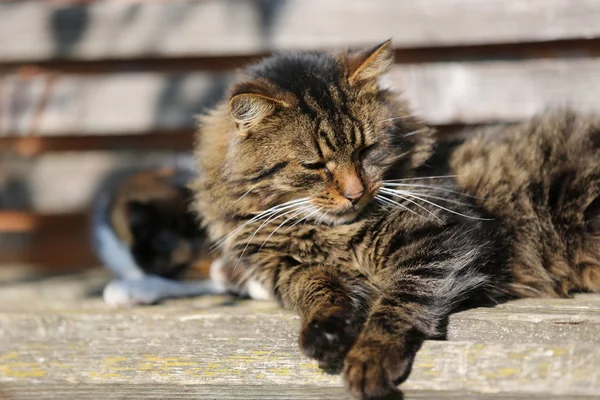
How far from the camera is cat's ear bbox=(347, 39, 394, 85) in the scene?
1911 mm

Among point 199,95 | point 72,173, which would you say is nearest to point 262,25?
point 199,95

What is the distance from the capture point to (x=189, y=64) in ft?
10.5

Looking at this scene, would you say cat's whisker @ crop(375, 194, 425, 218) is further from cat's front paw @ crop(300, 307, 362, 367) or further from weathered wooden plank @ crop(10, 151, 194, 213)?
weathered wooden plank @ crop(10, 151, 194, 213)

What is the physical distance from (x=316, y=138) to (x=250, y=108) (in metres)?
0.22

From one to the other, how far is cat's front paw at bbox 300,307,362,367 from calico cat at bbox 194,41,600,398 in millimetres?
59

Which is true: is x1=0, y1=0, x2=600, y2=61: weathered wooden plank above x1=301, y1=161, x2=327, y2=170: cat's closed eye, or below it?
above

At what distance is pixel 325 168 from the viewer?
183cm

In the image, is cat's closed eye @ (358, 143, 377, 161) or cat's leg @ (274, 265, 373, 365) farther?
cat's closed eye @ (358, 143, 377, 161)

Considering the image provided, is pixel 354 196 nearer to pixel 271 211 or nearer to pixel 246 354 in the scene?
pixel 271 211

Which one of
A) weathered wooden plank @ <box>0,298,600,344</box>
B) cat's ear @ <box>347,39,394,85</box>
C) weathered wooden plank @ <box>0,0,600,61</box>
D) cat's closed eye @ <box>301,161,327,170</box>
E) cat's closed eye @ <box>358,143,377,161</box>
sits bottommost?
weathered wooden plank @ <box>0,298,600,344</box>

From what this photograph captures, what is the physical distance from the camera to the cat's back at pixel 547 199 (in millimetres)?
1920

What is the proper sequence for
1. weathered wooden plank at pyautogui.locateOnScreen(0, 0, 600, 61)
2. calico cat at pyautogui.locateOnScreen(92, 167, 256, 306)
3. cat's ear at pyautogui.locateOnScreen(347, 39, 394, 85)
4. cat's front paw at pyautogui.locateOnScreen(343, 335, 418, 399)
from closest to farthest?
cat's front paw at pyautogui.locateOnScreen(343, 335, 418, 399) → cat's ear at pyautogui.locateOnScreen(347, 39, 394, 85) → calico cat at pyautogui.locateOnScreen(92, 167, 256, 306) → weathered wooden plank at pyautogui.locateOnScreen(0, 0, 600, 61)

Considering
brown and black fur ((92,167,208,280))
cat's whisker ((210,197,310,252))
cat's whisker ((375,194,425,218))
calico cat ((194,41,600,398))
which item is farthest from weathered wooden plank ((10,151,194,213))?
cat's whisker ((375,194,425,218))

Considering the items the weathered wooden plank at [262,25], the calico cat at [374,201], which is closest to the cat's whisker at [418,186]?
the calico cat at [374,201]
